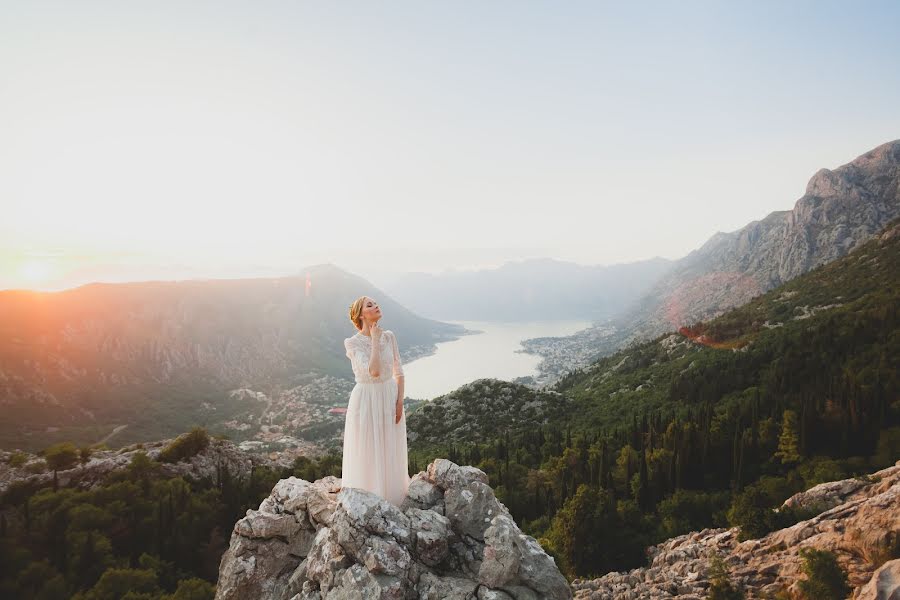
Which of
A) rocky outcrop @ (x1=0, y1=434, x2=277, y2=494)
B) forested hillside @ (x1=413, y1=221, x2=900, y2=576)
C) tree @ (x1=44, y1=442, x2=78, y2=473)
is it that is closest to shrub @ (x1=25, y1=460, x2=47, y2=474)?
rocky outcrop @ (x1=0, y1=434, x2=277, y2=494)

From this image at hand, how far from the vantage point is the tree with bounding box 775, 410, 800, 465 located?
35441 mm

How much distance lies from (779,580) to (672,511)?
1950cm

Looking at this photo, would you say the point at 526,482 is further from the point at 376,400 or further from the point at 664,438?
the point at 376,400

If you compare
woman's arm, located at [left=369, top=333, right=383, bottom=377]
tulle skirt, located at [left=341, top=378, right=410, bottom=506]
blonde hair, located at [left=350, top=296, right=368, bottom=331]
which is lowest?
tulle skirt, located at [left=341, top=378, right=410, bottom=506]

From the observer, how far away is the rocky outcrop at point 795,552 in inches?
465

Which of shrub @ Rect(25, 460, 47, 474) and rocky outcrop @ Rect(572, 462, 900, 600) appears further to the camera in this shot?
shrub @ Rect(25, 460, 47, 474)

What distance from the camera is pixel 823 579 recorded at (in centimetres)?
1140

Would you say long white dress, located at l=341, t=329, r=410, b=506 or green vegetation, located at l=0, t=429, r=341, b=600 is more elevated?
long white dress, located at l=341, t=329, r=410, b=506

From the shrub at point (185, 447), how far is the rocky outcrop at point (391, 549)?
41.9 m

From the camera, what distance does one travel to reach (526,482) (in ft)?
153

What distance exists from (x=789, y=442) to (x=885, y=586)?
3418cm

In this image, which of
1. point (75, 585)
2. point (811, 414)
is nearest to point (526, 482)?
point (811, 414)

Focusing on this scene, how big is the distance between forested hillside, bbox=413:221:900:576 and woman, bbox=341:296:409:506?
18.3 metres

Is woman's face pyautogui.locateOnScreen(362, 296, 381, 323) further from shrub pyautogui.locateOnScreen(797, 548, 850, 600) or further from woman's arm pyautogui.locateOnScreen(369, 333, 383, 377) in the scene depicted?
shrub pyautogui.locateOnScreen(797, 548, 850, 600)
